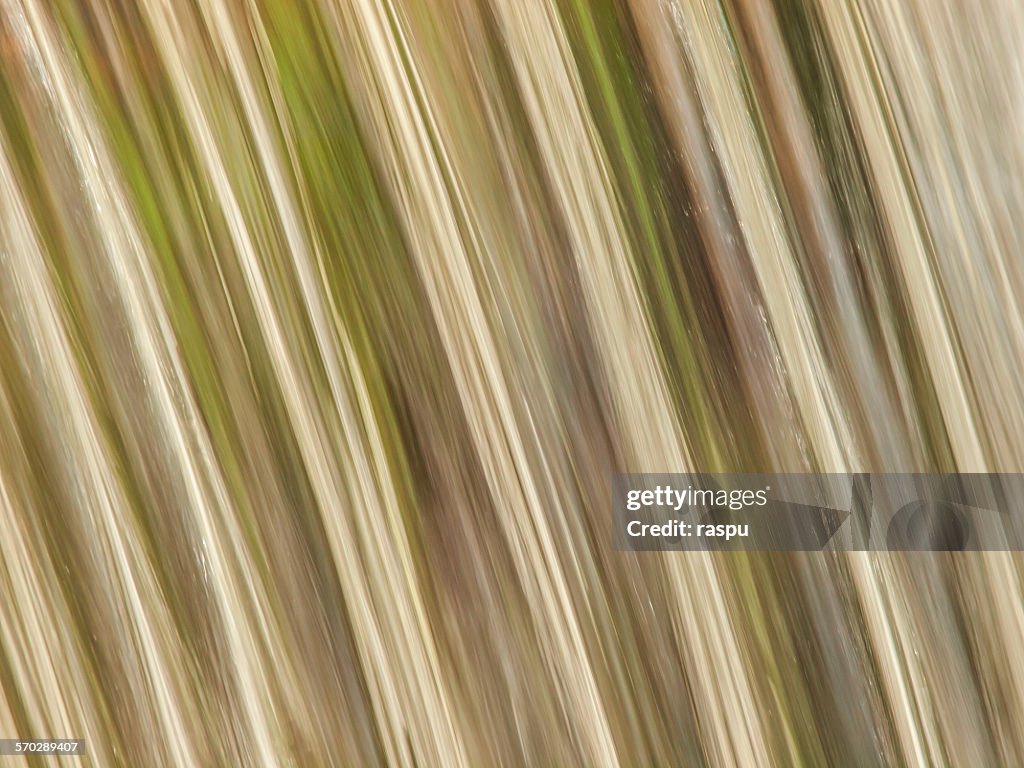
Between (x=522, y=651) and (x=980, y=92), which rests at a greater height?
(x=980, y=92)

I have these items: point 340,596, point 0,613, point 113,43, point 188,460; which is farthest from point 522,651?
point 113,43

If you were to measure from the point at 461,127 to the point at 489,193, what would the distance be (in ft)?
0.16

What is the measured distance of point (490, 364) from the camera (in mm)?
574

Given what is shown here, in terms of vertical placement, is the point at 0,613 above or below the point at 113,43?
below

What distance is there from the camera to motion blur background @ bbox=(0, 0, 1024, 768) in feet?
1.79

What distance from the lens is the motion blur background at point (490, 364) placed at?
1.79 ft

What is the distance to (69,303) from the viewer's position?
60 centimetres

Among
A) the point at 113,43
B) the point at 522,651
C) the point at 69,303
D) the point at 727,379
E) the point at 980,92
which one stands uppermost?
the point at 113,43

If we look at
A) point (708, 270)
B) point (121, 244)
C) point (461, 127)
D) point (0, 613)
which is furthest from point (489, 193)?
point (0, 613)

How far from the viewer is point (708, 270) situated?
0.56 meters

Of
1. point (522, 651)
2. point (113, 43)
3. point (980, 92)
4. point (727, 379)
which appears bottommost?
point (522, 651)

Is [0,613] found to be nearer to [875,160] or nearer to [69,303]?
[69,303]

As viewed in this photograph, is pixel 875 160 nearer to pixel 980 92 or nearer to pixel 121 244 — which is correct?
pixel 980 92

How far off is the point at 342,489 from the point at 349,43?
0.30 metres
